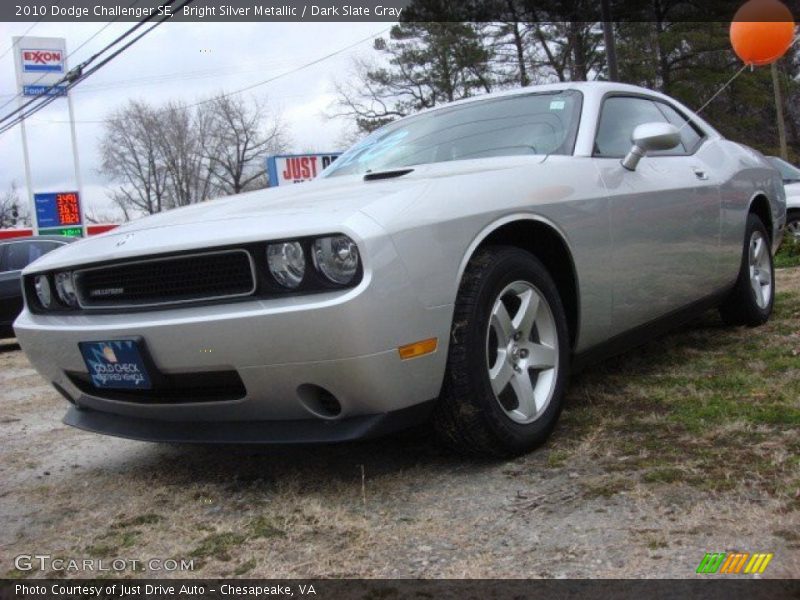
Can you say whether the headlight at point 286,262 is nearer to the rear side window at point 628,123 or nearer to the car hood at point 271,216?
the car hood at point 271,216

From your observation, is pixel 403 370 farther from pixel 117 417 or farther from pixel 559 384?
pixel 117 417

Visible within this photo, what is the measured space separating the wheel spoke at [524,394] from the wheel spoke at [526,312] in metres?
0.15

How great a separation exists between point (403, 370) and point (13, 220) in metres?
61.4

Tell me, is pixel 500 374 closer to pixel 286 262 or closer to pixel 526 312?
pixel 526 312

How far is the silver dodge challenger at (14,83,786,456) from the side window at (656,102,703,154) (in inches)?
28.1

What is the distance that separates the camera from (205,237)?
2.43 meters

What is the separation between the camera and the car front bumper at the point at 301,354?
2236mm

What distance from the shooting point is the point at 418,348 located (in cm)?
235

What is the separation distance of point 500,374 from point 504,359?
57 mm

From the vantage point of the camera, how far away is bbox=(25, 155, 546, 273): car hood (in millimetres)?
2328

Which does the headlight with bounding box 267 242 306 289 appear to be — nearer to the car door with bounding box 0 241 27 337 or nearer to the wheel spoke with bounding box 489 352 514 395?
the wheel spoke with bounding box 489 352 514 395

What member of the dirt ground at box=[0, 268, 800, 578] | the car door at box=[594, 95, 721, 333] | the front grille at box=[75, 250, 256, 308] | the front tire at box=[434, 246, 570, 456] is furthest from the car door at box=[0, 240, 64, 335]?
the front tire at box=[434, 246, 570, 456]

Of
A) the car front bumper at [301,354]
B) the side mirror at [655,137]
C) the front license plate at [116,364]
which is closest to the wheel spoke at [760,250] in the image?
the side mirror at [655,137]

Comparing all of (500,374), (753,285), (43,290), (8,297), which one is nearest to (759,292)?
(753,285)
